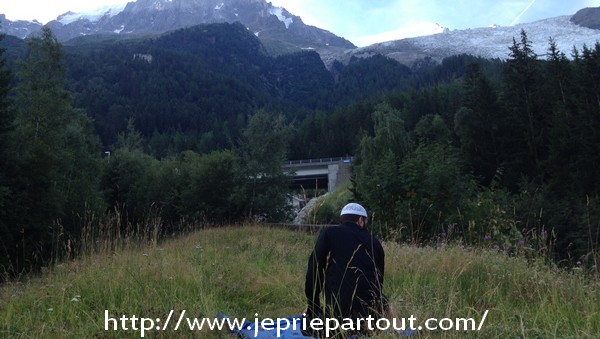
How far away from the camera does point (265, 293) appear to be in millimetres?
5410

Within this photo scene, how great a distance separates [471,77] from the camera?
5266cm

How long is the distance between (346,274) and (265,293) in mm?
1804

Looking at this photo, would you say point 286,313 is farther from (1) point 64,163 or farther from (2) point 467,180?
(1) point 64,163

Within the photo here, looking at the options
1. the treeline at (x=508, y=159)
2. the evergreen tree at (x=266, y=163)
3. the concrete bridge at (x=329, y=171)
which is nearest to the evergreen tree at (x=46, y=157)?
the evergreen tree at (x=266, y=163)

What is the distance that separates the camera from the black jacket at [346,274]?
3770mm

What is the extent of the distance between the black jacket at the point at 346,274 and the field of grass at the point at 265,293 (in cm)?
29

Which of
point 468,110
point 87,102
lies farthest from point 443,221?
point 87,102

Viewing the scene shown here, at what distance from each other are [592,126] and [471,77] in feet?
64.3

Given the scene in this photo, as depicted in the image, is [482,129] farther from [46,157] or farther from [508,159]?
[46,157]

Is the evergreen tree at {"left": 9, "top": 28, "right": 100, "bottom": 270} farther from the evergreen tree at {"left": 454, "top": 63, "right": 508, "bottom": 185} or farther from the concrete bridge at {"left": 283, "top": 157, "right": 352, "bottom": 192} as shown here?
the concrete bridge at {"left": 283, "top": 157, "right": 352, "bottom": 192}

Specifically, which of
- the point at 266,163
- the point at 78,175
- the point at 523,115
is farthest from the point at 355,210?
the point at 523,115

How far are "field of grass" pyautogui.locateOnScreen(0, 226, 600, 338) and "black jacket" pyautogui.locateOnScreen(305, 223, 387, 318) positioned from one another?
0.96 ft

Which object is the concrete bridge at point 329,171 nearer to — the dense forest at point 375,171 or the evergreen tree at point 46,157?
the dense forest at point 375,171

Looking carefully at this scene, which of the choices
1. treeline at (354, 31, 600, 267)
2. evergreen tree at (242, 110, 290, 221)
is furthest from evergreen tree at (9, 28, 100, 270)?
treeline at (354, 31, 600, 267)
